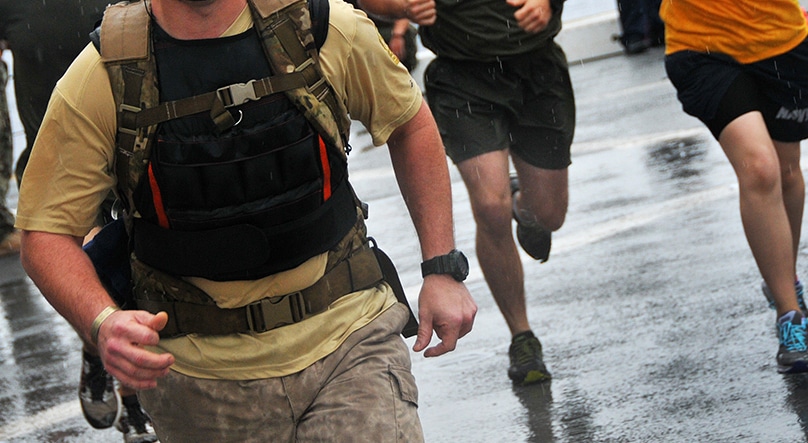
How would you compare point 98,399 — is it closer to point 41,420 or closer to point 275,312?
point 41,420

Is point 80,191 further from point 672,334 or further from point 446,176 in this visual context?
point 672,334

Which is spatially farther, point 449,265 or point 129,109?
point 449,265

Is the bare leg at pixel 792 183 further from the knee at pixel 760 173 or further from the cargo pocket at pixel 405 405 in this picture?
the cargo pocket at pixel 405 405

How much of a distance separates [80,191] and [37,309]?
17.9 feet

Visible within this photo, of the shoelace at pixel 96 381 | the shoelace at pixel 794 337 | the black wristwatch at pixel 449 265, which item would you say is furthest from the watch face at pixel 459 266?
the shoelace at pixel 96 381

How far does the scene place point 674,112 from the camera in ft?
36.6

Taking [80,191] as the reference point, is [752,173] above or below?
below

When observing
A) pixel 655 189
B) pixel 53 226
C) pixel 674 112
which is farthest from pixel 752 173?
pixel 674 112

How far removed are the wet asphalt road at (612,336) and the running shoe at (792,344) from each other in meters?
0.06

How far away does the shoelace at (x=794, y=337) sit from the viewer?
16.5 feet

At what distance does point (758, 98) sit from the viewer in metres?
5.20

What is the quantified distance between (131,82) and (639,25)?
1255cm

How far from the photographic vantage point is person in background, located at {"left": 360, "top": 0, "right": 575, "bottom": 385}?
17.6 feet

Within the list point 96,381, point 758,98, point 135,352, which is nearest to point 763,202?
point 758,98
